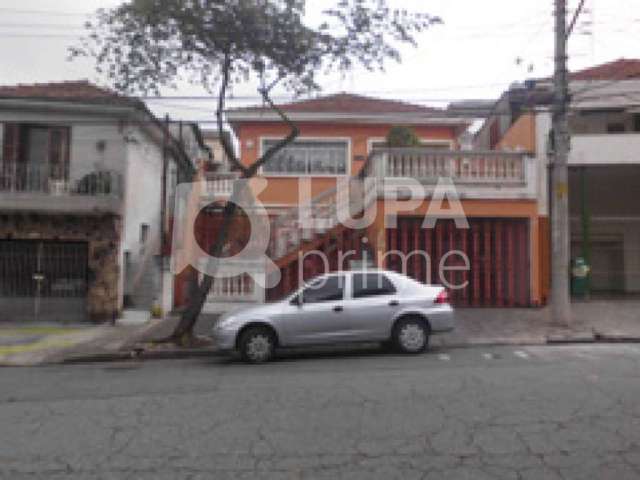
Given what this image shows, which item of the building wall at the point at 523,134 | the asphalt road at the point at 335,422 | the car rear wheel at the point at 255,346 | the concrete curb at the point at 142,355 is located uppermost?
the building wall at the point at 523,134

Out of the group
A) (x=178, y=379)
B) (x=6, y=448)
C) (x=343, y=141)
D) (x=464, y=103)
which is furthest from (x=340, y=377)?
(x=464, y=103)

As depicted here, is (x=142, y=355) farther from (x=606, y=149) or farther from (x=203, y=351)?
(x=606, y=149)

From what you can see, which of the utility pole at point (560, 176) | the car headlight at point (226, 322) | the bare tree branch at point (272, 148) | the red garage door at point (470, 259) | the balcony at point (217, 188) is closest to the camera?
the car headlight at point (226, 322)

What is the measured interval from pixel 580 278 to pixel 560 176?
14.5 ft

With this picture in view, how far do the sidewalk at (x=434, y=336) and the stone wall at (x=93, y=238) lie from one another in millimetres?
784

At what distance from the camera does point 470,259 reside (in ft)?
46.4

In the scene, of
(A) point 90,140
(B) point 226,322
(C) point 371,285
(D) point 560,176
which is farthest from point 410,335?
(A) point 90,140

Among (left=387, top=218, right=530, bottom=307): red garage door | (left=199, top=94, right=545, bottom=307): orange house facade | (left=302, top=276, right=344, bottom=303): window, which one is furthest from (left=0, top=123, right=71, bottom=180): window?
(left=387, top=218, right=530, bottom=307): red garage door

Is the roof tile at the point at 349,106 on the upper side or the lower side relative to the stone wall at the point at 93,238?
upper

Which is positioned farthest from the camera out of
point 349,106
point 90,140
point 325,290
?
point 349,106

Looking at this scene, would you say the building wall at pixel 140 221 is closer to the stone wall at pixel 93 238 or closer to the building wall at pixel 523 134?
the stone wall at pixel 93 238

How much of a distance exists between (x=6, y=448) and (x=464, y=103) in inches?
784

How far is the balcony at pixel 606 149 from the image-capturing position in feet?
48.3

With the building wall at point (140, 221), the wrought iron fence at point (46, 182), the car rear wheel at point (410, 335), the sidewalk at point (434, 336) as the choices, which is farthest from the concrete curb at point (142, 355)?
the wrought iron fence at point (46, 182)
